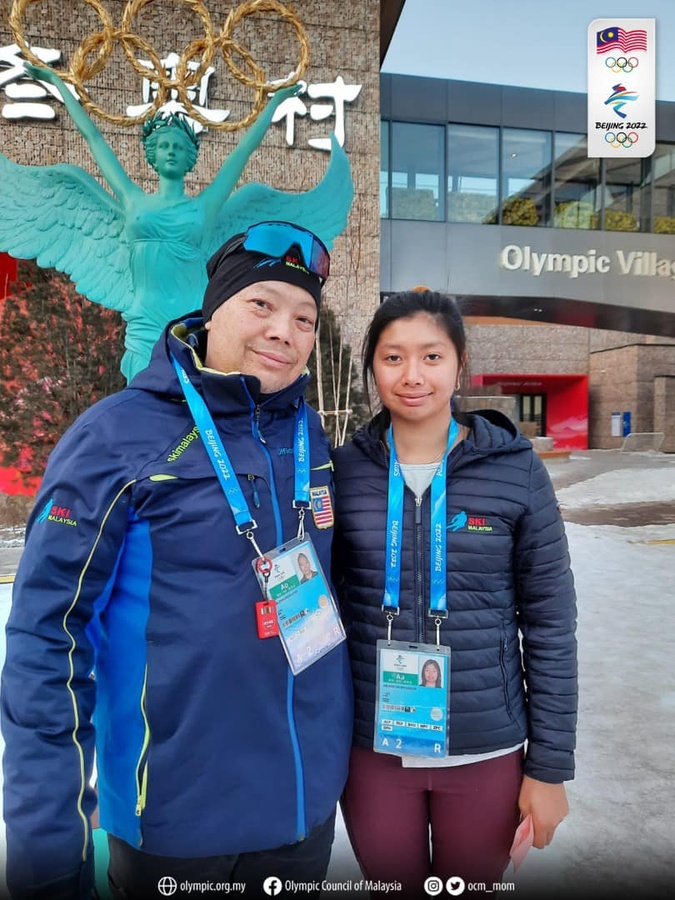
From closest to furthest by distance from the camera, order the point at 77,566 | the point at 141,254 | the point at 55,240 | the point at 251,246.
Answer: the point at 77,566 → the point at 251,246 → the point at 141,254 → the point at 55,240

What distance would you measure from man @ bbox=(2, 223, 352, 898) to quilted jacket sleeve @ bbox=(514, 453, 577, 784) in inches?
16.6

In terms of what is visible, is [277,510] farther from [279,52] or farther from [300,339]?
[279,52]

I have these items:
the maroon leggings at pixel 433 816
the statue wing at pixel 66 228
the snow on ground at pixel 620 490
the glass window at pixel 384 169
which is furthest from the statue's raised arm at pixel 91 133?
the glass window at pixel 384 169

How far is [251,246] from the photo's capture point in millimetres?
1171

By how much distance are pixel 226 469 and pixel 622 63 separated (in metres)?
11.2

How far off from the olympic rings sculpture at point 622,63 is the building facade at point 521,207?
2797mm

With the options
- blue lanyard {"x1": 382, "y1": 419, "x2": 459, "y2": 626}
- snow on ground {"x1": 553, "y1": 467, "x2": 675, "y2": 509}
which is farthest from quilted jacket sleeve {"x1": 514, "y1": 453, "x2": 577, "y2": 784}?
snow on ground {"x1": 553, "y1": 467, "x2": 675, "y2": 509}

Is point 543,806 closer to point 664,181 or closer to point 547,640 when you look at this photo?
point 547,640

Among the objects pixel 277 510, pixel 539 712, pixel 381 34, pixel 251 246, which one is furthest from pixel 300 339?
pixel 381 34

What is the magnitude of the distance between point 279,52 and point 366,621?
9.63 m

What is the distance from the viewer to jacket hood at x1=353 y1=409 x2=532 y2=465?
48.6 inches

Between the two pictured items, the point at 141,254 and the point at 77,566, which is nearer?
the point at 77,566

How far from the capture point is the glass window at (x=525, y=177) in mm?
12062

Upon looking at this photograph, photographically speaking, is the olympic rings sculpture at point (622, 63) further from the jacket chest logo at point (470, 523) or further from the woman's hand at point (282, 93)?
the jacket chest logo at point (470, 523)
